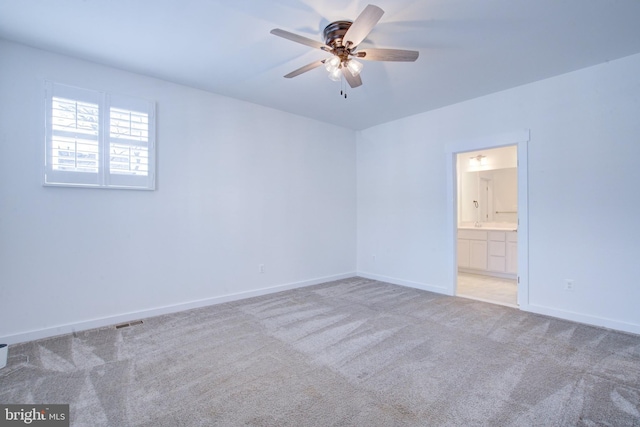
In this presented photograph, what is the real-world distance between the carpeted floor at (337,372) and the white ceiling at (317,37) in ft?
8.84

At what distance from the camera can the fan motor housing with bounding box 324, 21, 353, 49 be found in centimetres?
227

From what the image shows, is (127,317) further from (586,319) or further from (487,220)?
(487,220)

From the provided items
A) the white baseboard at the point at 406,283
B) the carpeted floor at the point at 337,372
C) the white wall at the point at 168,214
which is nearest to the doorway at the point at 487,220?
the white baseboard at the point at 406,283

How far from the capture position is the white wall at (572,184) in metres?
2.91

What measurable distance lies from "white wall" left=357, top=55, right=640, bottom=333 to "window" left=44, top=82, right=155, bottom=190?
12.5 ft

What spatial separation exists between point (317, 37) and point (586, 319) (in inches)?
155

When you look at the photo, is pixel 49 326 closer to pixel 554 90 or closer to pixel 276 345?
pixel 276 345

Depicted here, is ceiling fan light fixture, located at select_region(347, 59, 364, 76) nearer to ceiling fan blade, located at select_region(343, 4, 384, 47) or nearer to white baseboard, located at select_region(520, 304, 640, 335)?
ceiling fan blade, located at select_region(343, 4, 384, 47)

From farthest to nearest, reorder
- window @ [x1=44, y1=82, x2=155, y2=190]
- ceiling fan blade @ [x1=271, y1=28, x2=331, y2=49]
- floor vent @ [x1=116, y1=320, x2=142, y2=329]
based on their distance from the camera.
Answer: floor vent @ [x1=116, y1=320, x2=142, y2=329], window @ [x1=44, y1=82, x2=155, y2=190], ceiling fan blade @ [x1=271, y1=28, x2=331, y2=49]

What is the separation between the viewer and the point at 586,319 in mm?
3092

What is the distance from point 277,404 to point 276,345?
81 cm

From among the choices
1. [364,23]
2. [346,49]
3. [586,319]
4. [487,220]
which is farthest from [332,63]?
[487,220]

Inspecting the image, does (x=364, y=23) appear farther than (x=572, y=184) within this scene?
No

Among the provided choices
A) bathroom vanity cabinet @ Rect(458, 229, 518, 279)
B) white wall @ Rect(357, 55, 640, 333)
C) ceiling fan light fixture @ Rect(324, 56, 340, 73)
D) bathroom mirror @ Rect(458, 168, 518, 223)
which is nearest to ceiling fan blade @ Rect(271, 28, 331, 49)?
ceiling fan light fixture @ Rect(324, 56, 340, 73)
